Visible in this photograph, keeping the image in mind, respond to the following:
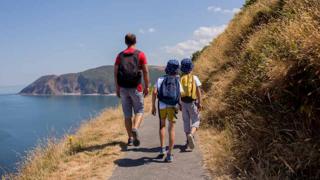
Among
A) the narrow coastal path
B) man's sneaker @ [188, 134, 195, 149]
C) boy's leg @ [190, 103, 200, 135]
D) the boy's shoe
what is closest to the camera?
the narrow coastal path

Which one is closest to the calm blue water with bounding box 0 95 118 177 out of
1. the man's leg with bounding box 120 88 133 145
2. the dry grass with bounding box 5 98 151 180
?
the dry grass with bounding box 5 98 151 180

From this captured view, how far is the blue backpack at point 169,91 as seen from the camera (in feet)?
22.7

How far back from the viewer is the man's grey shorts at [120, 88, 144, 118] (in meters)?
7.74

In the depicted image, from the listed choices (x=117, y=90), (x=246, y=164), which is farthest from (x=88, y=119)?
(x=246, y=164)

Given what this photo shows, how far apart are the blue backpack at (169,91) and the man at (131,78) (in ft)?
2.59

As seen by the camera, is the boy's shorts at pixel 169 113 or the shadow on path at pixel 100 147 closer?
the boy's shorts at pixel 169 113

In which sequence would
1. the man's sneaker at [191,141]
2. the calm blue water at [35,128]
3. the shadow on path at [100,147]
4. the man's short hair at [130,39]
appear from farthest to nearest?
the calm blue water at [35,128] → the shadow on path at [100,147] → the man's short hair at [130,39] → the man's sneaker at [191,141]

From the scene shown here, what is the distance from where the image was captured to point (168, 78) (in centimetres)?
698

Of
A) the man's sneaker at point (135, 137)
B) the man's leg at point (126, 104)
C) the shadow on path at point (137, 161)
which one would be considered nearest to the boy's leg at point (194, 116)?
the shadow on path at point (137, 161)

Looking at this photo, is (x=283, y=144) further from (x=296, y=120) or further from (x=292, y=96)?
(x=292, y=96)

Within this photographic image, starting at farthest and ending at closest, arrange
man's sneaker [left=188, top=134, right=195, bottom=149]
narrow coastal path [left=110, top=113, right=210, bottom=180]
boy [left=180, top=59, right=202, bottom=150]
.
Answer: boy [left=180, top=59, right=202, bottom=150] < man's sneaker [left=188, top=134, right=195, bottom=149] < narrow coastal path [left=110, top=113, right=210, bottom=180]

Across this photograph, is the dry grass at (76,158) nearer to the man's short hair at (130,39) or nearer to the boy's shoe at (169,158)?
the boy's shoe at (169,158)

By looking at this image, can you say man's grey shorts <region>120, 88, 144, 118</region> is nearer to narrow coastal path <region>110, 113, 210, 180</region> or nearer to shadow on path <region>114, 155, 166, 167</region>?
narrow coastal path <region>110, 113, 210, 180</region>

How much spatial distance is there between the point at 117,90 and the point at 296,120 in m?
3.80
